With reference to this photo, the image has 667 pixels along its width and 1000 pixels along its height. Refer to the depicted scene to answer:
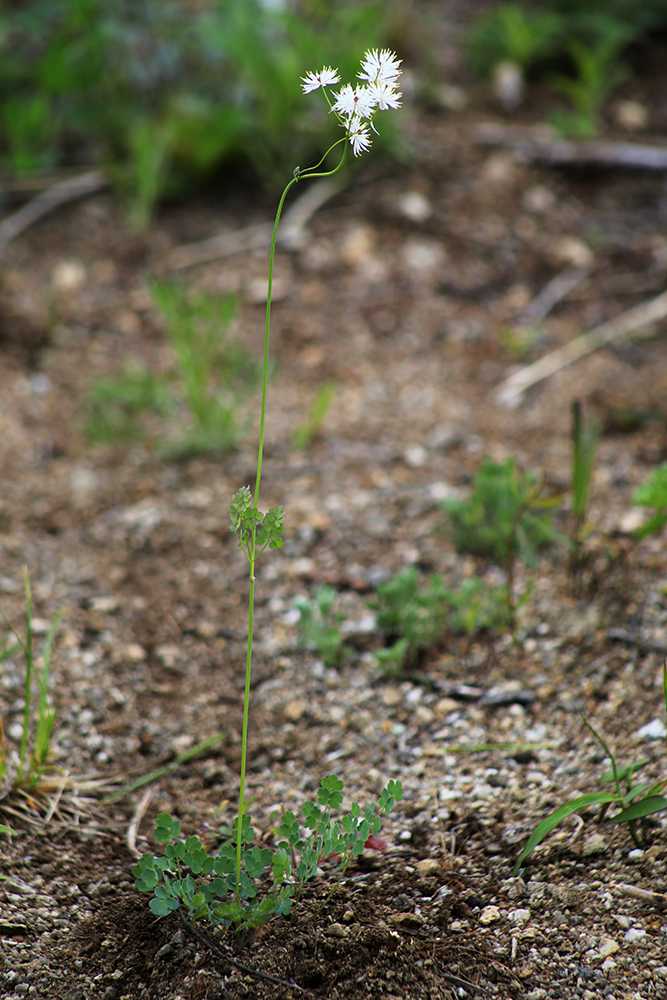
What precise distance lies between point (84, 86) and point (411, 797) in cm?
355

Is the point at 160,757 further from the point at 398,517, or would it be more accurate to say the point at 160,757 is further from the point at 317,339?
the point at 317,339

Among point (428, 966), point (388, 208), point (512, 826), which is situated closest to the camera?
point (428, 966)

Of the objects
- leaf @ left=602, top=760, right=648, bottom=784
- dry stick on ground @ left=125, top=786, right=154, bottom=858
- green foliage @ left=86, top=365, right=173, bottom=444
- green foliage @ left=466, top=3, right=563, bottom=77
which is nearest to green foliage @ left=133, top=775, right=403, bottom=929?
dry stick on ground @ left=125, top=786, right=154, bottom=858

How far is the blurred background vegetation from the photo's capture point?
11.2 feet

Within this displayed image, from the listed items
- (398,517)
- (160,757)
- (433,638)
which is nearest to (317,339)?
(398,517)

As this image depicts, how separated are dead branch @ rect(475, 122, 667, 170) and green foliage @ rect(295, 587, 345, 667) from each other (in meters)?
2.88

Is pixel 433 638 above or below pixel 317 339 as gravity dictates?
below

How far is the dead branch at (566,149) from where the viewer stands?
11.8 feet

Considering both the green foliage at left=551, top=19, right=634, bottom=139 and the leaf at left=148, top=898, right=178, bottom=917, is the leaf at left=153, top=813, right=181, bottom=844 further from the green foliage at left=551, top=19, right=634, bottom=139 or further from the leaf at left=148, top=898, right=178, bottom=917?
the green foliage at left=551, top=19, right=634, bottom=139

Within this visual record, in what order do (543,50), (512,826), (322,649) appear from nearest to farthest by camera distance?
(512,826)
(322,649)
(543,50)

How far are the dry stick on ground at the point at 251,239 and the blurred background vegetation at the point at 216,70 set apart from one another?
0.19 m

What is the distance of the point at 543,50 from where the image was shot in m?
3.97

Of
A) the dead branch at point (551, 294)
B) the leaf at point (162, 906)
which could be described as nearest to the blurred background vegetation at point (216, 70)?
the dead branch at point (551, 294)

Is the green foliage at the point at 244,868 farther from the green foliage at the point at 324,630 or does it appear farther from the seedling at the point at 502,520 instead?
the seedling at the point at 502,520
